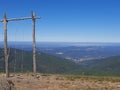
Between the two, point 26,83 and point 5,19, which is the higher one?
point 5,19

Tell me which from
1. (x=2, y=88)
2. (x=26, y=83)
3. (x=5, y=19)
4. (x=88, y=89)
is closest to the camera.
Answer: (x=2, y=88)

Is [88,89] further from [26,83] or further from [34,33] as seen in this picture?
[34,33]

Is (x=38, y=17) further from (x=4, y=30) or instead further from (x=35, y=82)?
(x=35, y=82)

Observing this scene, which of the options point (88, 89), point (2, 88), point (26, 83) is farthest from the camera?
point (26, 83)

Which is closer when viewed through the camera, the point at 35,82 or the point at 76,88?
the point at 76,88

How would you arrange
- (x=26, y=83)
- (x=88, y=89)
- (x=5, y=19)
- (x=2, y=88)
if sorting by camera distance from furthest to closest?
1. (x=5, y=19)
2. (x=26, y=83)
3. (x=88, y=89)
4. (x=2, y=88)

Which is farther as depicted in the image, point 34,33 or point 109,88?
point 34,33

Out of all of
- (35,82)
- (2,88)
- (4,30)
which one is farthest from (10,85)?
(4,30)

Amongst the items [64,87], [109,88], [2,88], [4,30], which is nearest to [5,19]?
[4,30]

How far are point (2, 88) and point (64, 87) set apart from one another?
11349mm

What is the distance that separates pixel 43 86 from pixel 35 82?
96.5 inches

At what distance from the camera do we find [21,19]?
34.5m

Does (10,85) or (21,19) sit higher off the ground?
(21,19)

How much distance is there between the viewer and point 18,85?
95.9 feet
